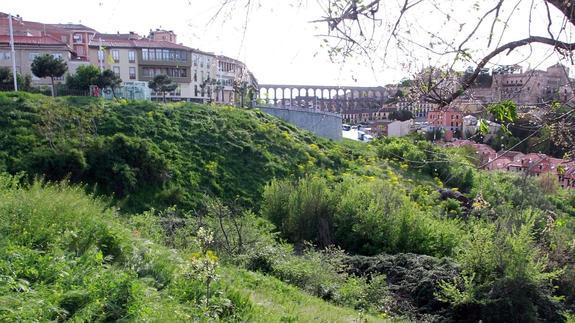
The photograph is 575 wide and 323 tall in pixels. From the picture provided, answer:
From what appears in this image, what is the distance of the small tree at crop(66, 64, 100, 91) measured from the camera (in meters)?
25.2

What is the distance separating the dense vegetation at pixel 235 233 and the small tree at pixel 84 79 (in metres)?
5.26

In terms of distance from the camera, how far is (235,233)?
364 inches

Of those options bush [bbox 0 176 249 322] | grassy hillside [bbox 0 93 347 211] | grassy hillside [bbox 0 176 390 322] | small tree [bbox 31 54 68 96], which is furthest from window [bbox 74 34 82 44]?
bush [bbox 0 176 249 322]

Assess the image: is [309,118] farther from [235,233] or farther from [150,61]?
[235,233]

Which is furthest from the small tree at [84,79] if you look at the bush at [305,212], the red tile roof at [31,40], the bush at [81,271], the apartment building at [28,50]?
the bush at [81,271]

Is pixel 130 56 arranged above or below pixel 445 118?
above

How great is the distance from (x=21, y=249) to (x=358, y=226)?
26.3 feet

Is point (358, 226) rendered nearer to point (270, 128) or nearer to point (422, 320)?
point (422, 320)

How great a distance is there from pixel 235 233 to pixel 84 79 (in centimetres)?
1904

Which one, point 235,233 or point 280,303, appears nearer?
point 280,303

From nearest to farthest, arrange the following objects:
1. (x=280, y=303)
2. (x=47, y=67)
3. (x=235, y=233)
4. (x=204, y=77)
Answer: (x=280, y=303)
(x=235, y=233)
(x=47, y=67)
(x=204, y=77)

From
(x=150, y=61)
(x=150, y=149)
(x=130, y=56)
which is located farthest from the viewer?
(x=150, y=61)

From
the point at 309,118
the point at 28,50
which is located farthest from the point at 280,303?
the point at 28,50

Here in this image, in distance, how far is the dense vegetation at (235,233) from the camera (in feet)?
14.3
